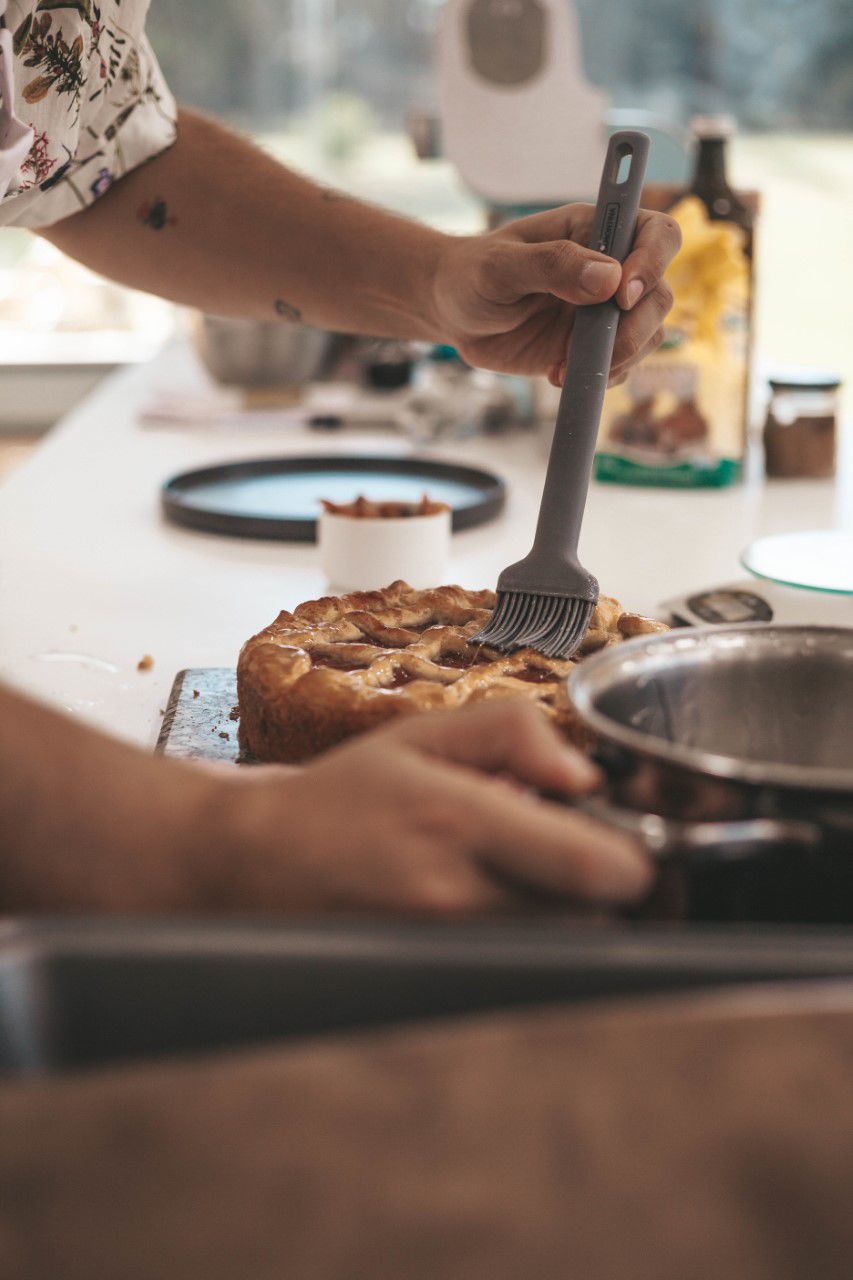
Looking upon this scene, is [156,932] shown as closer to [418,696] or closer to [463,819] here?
[463,819]

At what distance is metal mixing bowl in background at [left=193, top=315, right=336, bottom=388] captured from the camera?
2416 millimetres

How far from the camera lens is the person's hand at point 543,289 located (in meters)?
1.06

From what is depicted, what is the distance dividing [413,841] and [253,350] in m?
2.08

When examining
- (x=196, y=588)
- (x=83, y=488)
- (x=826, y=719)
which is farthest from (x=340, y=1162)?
(x=83, y=488)

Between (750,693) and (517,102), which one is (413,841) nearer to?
(750,693)

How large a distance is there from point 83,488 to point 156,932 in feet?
4.90

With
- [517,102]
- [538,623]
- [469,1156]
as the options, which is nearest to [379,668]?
[538,623]

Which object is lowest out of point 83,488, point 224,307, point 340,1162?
point 340,1162

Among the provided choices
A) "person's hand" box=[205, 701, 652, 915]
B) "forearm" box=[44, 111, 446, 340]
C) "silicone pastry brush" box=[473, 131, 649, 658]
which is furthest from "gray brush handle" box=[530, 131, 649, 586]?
"person's hand" box=[205, 701, 652, 915]

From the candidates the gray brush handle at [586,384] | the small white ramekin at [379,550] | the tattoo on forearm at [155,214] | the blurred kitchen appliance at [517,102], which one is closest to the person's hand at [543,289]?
the gray brush handle at [586,384]

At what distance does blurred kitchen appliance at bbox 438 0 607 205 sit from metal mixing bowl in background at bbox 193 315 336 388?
1.41 ft

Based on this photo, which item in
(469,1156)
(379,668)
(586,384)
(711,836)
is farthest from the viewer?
(586,384)

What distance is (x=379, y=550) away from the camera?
1.31 meters

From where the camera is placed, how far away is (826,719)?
67 cm
